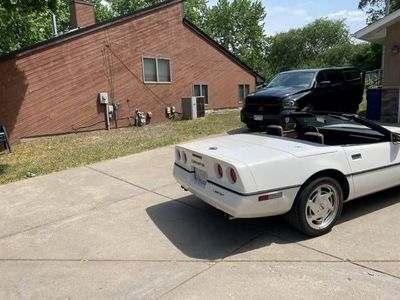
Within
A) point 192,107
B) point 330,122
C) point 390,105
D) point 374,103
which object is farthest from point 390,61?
point 330,122

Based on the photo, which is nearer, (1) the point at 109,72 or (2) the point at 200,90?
(1) the point at 109,72

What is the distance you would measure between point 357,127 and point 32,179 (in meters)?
5.59

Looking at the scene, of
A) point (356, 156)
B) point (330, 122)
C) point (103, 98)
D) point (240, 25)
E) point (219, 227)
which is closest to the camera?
point (356, 156)

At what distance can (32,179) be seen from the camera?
6.71m

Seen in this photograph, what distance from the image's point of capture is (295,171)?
3559 mm

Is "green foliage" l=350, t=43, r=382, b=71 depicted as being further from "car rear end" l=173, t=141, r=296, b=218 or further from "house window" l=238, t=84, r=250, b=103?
"car rear end" l=173, t=141, r=296, b=218

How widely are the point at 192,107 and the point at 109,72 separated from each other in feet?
12.6

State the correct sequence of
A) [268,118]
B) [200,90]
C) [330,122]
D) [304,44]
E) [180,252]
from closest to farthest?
1. [180,252]
2. [330,122]
3. [268,118]
4. [200,90]
5. [304,44]

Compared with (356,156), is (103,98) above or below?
above

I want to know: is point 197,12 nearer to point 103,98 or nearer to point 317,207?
point 103,98

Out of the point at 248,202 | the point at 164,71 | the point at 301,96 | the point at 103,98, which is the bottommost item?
the point at 248,202

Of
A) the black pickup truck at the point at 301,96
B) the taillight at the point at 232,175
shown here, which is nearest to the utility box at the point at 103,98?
the black pickup truck at the point at 301,96

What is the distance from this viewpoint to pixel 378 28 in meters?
11.2

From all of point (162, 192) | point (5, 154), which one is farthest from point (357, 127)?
point (5, 154)
